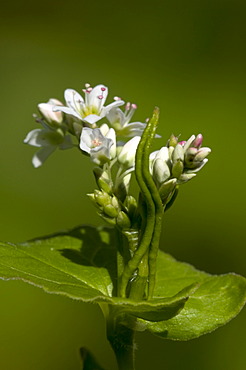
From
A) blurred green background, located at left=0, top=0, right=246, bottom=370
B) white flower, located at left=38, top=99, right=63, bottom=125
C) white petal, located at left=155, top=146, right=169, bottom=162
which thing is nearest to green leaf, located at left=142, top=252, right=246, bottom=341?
white petal, located at left=155, top=146, right=169, bottom=162

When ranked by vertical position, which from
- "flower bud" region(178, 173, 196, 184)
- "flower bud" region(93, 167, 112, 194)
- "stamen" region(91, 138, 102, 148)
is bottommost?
"flower bud" region(93, 167, 112, 194)

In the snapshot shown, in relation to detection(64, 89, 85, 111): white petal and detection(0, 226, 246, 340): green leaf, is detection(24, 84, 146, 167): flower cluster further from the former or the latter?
detection(0, 226, 246, 340): green leaf

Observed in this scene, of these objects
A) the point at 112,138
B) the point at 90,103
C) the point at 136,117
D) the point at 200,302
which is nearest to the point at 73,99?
the point at 90,103

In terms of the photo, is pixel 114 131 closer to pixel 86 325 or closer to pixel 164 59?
pixel 86 325

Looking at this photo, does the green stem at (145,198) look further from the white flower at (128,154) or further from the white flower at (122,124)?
the white flower at (122,124)

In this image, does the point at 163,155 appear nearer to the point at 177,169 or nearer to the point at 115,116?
the point at 177,169

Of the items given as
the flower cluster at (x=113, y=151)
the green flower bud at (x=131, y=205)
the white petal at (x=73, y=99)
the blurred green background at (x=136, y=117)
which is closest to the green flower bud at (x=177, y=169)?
the flower cluster at (x=113, y=151)

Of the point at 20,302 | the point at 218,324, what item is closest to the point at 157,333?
the point at 218,324
